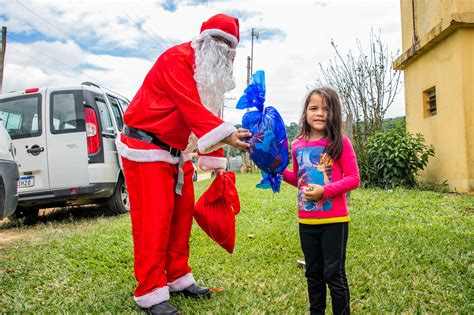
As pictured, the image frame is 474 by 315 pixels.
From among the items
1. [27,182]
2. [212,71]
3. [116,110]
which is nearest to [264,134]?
[212,71]

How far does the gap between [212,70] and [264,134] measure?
0.61 meters

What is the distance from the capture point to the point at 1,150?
3352mm

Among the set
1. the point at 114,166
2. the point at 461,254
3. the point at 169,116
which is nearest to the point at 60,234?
the point at 114,166

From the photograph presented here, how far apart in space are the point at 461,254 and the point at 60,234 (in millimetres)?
4584

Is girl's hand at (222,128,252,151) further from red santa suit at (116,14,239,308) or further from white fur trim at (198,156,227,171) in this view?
white fur trim at (198,156,227,171)

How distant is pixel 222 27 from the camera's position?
8.48 feet

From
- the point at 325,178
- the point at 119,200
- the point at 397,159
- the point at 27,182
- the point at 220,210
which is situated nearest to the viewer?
the point at 325,178

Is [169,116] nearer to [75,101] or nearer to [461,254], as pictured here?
[461,254]

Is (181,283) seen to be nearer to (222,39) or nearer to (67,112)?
(222,39)

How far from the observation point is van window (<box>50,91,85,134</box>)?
5656 millimetres

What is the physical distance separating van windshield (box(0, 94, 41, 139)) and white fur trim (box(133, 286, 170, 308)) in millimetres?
4185

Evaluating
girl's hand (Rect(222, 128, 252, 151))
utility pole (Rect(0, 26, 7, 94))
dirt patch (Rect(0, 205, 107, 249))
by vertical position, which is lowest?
dirt patch (Rect(0, 205, 107, 249))

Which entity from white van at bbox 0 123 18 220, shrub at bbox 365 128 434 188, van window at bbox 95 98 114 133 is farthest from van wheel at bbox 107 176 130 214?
shrub at bbox 365 128 434 188

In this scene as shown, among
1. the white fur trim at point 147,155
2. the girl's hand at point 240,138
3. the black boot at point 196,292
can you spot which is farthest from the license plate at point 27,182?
the girl's hand at point 240,138
